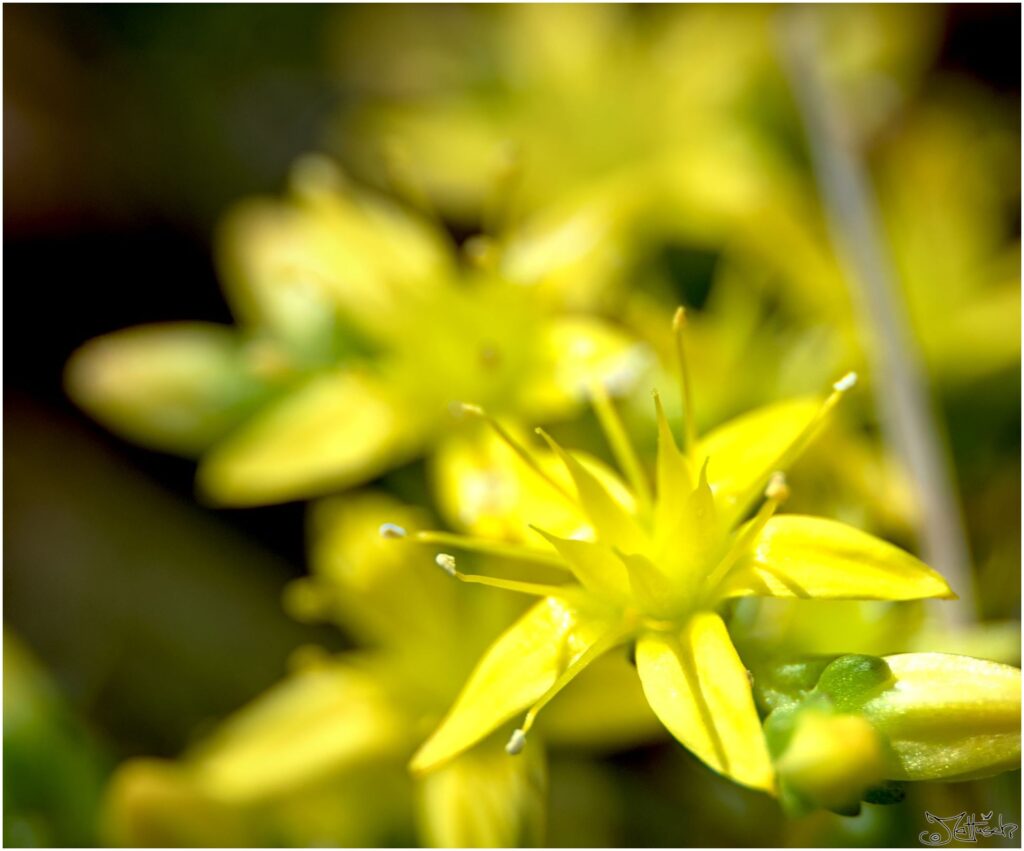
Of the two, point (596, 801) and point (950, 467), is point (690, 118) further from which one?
point (596, 801)

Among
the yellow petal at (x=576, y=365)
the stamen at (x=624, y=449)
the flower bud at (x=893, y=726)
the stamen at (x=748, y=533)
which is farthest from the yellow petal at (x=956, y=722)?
the yellow petal at (x=576, y=365)

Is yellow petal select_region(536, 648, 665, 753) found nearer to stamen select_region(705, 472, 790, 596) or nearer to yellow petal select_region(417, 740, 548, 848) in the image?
yellow petal select_region(417, 740, 548, 848)

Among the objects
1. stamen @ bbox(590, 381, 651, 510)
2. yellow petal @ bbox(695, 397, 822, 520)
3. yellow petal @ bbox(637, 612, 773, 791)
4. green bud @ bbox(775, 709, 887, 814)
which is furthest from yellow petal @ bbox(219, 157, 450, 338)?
green bud @ bbox(775, 709, 887, 814)

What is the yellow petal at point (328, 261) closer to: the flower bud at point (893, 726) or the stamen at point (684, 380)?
the stamen at point (684, 380)

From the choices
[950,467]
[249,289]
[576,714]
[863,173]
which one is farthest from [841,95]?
[576,714]

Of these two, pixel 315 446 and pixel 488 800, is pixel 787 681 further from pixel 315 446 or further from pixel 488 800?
pixel 315 446
